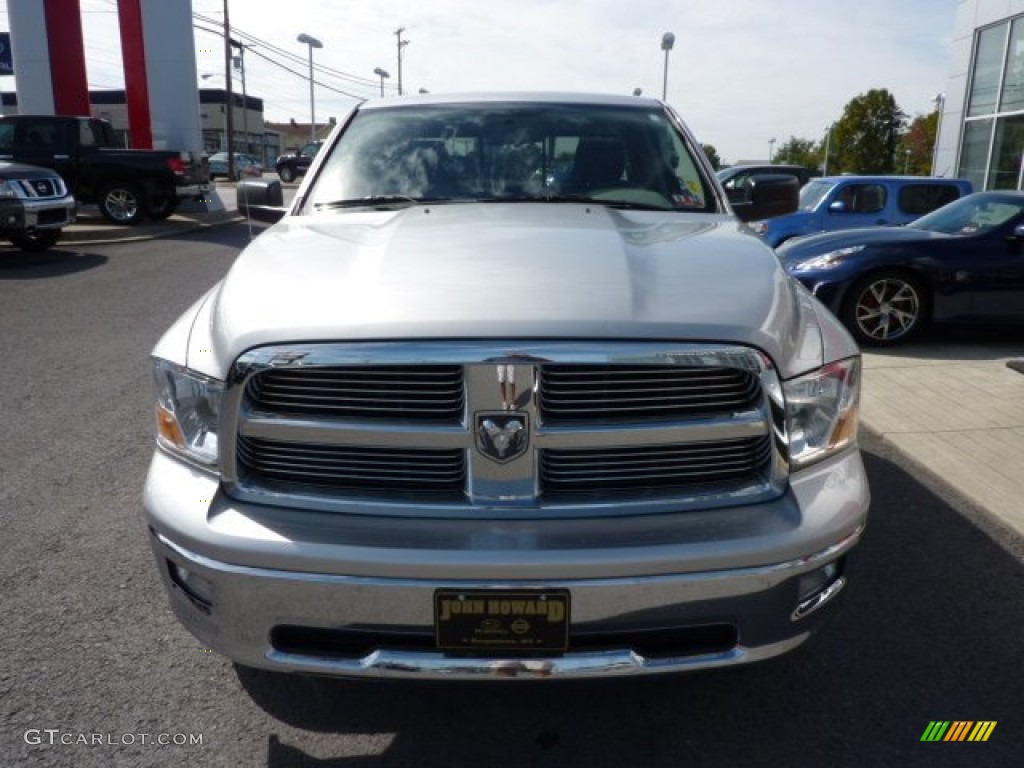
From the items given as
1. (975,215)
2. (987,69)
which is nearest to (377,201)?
(975,215)

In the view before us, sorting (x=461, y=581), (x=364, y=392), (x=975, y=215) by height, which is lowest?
(x=461, y=581)

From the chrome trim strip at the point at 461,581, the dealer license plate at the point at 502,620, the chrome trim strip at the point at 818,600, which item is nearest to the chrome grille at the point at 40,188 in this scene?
the chrome trim strip at the point at 461,581

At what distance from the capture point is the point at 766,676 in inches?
110

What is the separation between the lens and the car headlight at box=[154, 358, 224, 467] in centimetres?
223

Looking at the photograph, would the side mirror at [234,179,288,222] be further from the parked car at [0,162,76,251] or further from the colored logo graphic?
the parked car at [0,162,76,251]

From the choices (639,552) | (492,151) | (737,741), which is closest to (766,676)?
(737,741)

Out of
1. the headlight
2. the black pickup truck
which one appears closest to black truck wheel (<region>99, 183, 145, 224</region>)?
the black pickup truck

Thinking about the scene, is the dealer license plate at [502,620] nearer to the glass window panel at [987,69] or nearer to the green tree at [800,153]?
the glass window panel at [987,69]

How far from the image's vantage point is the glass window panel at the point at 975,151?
1928 centimetres

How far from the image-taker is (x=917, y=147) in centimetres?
6384

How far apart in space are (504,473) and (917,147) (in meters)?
70.4

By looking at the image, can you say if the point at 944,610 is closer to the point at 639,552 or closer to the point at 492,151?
the point at 639,552

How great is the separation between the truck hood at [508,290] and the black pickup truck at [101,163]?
15.3m

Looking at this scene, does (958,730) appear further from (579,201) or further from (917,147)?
(917,147)
